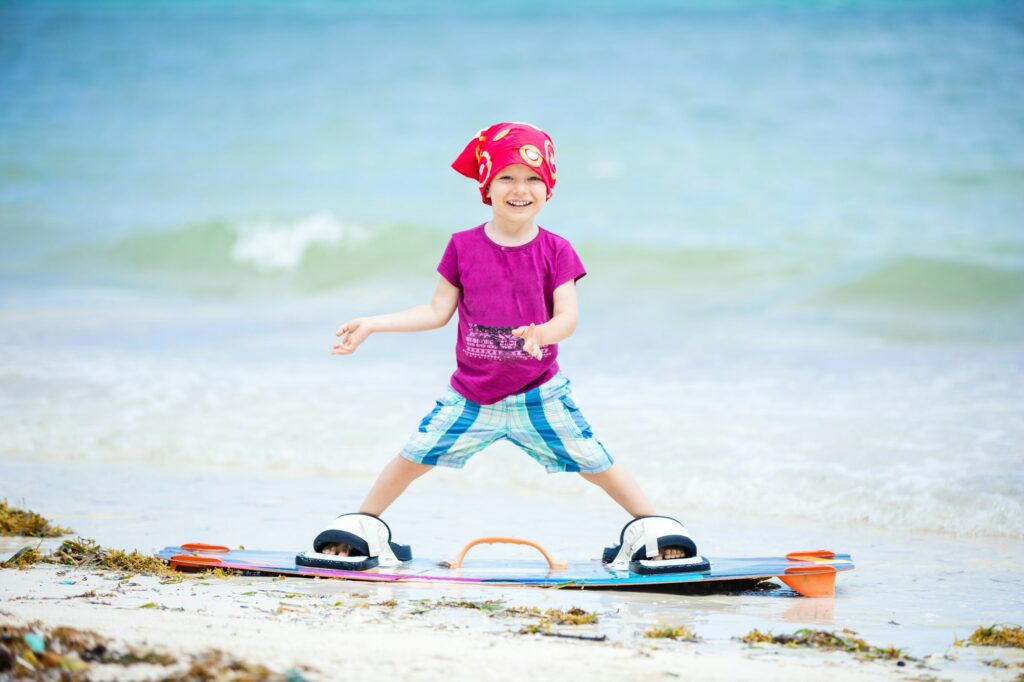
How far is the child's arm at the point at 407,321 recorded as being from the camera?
3.63 m

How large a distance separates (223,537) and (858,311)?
26.8 ft

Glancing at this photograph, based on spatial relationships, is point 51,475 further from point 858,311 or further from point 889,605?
point 858,311

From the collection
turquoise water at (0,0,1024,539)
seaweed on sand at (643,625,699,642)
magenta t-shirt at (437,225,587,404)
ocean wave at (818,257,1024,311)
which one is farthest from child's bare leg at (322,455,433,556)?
ocean wave at (818,257,1024,311)

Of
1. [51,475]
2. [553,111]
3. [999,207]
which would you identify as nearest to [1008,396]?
[51,475]

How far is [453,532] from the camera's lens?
460 centimetres

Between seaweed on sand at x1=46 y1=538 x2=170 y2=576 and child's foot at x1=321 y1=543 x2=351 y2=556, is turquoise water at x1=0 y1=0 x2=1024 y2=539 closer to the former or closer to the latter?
child's foot at x1=321 y1=543 x2=351 y2=556

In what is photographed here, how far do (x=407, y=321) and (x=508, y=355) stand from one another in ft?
1.11

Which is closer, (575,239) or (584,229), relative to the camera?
(575,239)

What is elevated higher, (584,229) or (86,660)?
(584,229)

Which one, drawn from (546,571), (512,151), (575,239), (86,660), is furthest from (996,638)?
(575,239)

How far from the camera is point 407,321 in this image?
3.75 meters

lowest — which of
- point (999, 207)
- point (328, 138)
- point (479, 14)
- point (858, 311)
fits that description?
point (858, 311)

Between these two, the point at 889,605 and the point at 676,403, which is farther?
the point at 676,403

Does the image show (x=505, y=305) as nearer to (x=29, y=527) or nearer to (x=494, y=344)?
(x=494, y=344)
